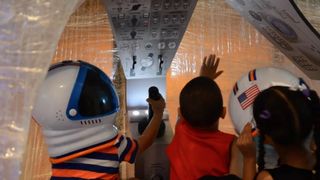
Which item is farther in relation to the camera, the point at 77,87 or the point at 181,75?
the point at 181,75

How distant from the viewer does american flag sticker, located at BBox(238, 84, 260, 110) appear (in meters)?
0.94

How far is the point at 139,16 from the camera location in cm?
94

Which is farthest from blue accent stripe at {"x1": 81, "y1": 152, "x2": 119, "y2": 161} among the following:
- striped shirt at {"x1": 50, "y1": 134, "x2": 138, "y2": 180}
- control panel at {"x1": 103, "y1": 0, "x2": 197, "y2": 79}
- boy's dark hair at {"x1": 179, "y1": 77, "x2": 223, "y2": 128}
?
control panel at {"x1": 103, "y1": 0, "x2": 197, "y2": 79}

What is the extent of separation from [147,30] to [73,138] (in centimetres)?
31

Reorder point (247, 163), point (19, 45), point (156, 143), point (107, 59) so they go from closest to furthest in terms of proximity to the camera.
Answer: point (19, 45) < point (247, 163) < point (156, 143) < point (107, 59)

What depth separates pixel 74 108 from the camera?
0.85 metres

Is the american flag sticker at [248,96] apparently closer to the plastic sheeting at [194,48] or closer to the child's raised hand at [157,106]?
the child's raised hand at [157,106]

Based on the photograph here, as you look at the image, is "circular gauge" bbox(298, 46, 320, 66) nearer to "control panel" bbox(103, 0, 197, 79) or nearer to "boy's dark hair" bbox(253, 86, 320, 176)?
"boy's dark hair" bbox(253, 86, 320, 176)

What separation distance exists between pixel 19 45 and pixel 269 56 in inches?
39.9

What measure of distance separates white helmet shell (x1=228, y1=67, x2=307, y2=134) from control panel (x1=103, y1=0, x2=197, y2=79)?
20 cm

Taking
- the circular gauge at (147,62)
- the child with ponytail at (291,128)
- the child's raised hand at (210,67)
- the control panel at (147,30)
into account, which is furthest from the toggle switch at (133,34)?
the child with ponytail at (291,128)

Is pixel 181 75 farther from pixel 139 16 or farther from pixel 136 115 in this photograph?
pixel 139 16

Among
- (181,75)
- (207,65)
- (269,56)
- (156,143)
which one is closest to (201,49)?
(181,75)

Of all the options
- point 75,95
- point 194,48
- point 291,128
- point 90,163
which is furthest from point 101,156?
point 194,48
